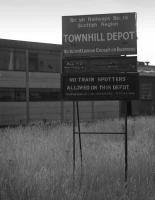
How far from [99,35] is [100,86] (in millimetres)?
1008

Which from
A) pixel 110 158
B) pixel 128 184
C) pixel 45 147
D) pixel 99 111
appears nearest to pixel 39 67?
pixel 99 111

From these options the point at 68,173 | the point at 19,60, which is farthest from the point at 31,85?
the point at 68,173

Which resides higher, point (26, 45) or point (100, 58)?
point (26, 45)

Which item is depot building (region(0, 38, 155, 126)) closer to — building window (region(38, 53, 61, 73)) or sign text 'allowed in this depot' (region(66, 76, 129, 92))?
building window (region(38, 53, 61, 73))

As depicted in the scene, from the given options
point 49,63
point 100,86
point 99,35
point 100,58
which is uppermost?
point 49,63

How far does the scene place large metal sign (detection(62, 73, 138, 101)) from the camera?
8.30m

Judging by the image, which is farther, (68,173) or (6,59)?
(6,59)

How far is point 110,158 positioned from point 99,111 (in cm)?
2285

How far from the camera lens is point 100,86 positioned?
841 centimetres

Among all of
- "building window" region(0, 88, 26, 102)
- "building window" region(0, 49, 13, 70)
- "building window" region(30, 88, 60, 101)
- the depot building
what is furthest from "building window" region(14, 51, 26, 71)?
"building window" region(30, 88, 60, 101)

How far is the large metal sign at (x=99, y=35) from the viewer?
855cm

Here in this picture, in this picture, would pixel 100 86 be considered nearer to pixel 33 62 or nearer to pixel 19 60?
pixel 19 60

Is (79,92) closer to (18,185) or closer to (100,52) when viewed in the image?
(100,52)

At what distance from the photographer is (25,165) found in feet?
29.7
